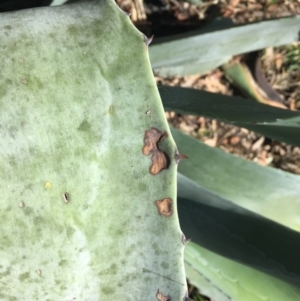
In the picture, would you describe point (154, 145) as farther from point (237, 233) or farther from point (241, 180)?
point (241, 180)

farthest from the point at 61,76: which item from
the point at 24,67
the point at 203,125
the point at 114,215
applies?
the point at 203,125

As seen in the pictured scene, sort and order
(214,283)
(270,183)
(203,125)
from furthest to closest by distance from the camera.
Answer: (203,125)
(270,183)
(214,283)

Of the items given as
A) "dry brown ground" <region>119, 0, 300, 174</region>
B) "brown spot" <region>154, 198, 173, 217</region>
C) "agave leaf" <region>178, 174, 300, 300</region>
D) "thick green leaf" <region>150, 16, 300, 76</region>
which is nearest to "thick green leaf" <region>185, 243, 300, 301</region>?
"agave leaf" <region>178, 174, 300, 300</region>

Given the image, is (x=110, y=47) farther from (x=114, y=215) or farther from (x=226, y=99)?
(x=226, y=99)

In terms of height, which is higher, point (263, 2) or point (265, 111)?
point (265, 111)

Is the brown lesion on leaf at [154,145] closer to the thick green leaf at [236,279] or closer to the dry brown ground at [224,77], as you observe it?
the thick green leaf at [236,279]

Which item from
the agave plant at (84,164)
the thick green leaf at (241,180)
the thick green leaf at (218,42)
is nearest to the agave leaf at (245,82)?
the thick green leaf at (218,42)

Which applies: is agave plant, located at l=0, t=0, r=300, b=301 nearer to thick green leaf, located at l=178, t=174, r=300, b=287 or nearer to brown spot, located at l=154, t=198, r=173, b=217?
brown spot, located at l=154, t=198, r=173, b=217
